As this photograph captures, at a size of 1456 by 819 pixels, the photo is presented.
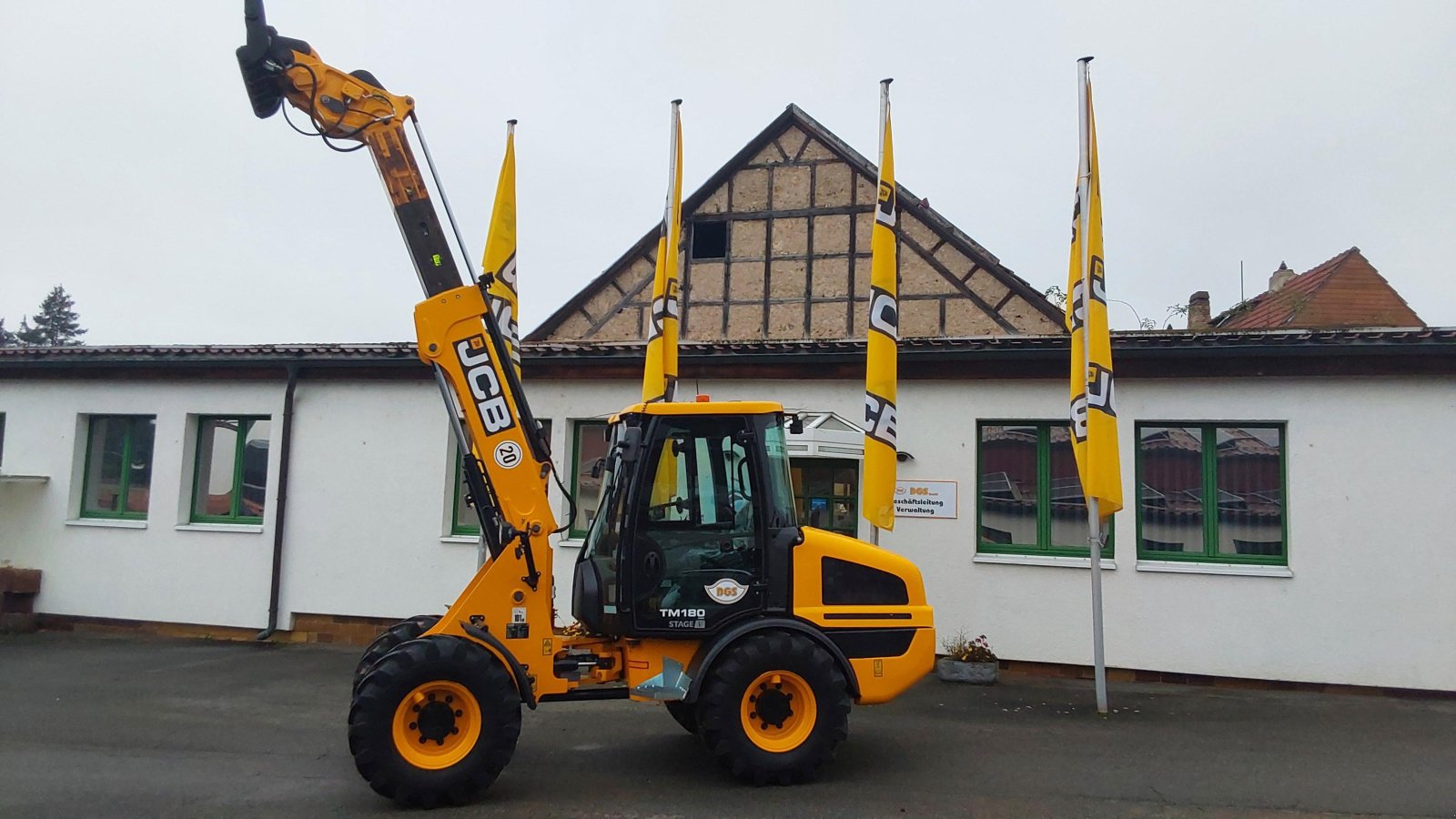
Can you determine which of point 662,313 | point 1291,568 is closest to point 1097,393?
point 1291,568

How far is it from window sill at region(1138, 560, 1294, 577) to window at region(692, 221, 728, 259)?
914 centimetres

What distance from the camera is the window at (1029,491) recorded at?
9031 millimetres

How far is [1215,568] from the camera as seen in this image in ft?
27.8

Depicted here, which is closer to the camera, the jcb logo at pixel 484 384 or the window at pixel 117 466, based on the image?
the jcb logo at pixel 484 384

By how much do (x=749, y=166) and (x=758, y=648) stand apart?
39.9ft

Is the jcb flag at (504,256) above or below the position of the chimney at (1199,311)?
below

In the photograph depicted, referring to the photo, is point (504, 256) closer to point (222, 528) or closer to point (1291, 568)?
point (222, 528)

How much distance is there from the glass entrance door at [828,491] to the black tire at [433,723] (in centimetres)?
509

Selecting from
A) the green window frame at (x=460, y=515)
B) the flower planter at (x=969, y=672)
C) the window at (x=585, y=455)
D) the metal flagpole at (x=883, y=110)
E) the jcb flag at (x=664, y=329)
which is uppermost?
the metal flagpole at (x=883, y=110)

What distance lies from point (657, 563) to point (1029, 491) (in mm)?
5016

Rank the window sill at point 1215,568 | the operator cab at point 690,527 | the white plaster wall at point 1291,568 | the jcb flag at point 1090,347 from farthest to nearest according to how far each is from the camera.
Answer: the window sill at point 1215,568, the white plaster wall at point 1291,568, the jcb flag at point 1090,347, the operator cab at point 690,527

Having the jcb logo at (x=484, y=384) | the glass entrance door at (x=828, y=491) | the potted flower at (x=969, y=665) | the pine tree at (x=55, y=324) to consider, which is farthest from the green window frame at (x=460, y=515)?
the pine tree at (x=55, y=324)

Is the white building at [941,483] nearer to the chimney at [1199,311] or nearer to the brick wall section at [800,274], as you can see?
the brick wall section at [800,274]

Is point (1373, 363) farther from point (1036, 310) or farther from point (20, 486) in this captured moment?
point (20, 486)
